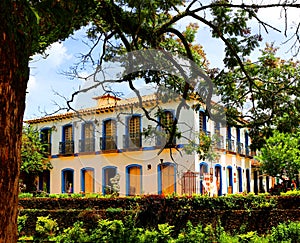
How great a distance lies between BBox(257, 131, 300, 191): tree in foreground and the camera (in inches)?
1044

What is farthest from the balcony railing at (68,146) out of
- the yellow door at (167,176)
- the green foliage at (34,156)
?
the green foliage at (34,156)

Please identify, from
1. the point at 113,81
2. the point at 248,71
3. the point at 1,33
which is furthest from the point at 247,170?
the point at 1,33

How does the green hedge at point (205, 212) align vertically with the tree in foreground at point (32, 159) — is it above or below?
below

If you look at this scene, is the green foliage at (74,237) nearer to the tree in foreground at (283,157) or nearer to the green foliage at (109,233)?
the green foliage at (109,233)

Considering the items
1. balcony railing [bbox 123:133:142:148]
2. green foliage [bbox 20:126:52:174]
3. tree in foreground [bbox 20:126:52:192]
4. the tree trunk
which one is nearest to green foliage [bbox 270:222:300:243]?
balcony railing [bbox 123:133:142:148]

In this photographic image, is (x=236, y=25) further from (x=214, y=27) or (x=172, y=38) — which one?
(x=172, y=38)

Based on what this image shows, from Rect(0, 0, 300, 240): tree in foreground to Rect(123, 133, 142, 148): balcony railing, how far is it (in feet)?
2.33

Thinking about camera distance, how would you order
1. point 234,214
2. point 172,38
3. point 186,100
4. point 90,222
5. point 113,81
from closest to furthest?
point 113,81, point 186,100, point 172,38, point 234,214, point 90,222

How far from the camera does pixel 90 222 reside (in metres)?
11.4

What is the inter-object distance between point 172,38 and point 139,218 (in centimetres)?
434

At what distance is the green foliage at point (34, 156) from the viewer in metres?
18.8

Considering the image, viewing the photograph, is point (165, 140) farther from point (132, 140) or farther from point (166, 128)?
point (132, 140)

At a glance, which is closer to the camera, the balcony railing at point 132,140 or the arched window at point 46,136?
the balcony railing at point 132,140

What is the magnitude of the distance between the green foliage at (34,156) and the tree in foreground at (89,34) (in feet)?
35.3
